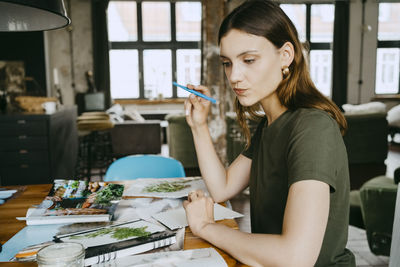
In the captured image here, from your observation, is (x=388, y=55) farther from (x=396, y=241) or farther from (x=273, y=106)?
(x=273, y=106)

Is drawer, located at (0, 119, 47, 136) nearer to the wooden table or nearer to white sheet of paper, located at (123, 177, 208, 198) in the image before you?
the wooden table

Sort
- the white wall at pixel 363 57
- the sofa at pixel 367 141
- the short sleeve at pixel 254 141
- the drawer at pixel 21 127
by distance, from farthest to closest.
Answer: the white wall at pixel 363 57
the sofa at pixel 367 141
the drawer at pixel 21 127
the short sleeve at pixel 254 141

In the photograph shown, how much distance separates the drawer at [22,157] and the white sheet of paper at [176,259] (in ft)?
10.2

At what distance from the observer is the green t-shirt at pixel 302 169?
831 millimetres

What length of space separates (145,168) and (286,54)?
108cm

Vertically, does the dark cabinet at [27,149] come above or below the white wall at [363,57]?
below

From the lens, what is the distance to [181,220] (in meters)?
1.04

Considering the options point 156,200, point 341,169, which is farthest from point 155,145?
point 341,169

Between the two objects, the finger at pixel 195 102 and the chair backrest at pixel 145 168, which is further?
the chair backrest at pixel 145 168

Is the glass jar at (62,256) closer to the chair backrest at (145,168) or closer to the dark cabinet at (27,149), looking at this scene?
the chair backrest at (145,168)

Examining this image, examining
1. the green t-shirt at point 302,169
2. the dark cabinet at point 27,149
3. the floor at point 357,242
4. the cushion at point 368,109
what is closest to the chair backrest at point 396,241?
the green t-shirt at point 302,169

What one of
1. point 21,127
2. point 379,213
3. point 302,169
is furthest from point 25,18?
point 21,127

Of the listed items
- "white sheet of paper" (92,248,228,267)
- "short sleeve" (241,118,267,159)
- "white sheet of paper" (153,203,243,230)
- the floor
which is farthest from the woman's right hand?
the floor

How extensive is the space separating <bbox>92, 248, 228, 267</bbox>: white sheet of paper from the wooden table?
0.04 meters
